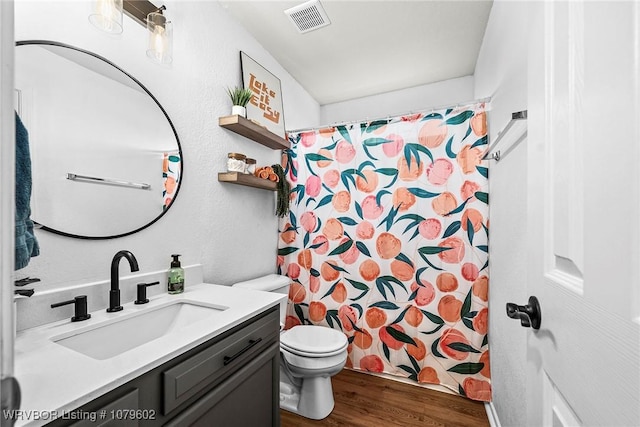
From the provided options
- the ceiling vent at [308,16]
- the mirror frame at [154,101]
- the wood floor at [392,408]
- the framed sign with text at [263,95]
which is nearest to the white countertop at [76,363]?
the mirror frame at [154,101]

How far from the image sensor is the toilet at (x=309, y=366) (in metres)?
1.59

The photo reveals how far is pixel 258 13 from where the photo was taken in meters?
1.82

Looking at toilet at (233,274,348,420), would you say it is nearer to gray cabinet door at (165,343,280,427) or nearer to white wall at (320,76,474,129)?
gray cabinet door at (165,343,280,427)

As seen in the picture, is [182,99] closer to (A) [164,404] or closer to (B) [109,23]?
(B) [109,23]

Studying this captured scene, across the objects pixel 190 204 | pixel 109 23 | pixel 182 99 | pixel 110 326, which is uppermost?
pixel 109 23

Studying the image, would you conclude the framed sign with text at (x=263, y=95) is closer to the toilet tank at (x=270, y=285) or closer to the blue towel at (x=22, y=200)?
the toilet tank at (x=270, y=285)

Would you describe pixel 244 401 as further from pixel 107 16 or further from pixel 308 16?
pixel 308 16

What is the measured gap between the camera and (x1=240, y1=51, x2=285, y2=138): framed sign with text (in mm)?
1941

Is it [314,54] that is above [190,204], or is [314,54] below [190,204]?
above

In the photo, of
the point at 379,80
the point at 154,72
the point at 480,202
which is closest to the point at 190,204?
the point at 154,72

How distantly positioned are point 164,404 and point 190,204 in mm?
999

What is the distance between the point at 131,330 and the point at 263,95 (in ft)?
5.65

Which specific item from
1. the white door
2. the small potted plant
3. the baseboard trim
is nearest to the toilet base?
the baseboard trim

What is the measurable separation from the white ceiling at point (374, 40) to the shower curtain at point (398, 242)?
600mm
